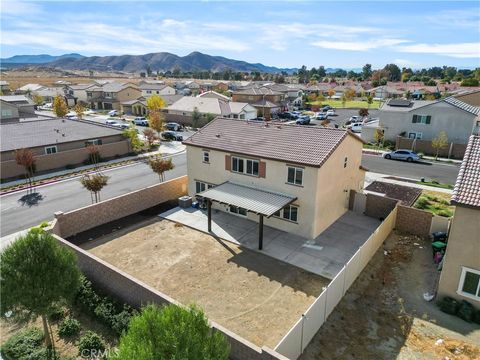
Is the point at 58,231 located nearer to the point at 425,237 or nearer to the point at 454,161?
the point at 425,237

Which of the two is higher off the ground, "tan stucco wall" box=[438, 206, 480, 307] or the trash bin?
"tan stucco wall" box=[438, 206, 480, 307]

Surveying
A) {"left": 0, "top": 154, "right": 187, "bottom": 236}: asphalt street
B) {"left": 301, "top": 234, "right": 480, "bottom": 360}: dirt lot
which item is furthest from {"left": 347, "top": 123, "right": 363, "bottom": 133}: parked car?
{"left": 301, "top": 234, "right": 480, "bottom": 360}: dirt lot

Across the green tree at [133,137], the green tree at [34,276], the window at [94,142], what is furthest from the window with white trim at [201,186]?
the window at [94,142]

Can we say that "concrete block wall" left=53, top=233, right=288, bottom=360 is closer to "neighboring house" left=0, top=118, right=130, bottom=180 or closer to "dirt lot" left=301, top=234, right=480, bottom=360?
"dirt lot" left=301, top=234, right=480, bottom=360

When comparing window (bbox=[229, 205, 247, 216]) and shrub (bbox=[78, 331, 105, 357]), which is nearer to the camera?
shrub (bbox=[78, 331, 105, 357])

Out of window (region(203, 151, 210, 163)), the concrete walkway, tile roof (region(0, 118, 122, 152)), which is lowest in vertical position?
the concrete walkway

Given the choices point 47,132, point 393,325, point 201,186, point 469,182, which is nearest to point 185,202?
point 201,186

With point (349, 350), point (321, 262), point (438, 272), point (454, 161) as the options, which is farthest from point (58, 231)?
point (454, 161)

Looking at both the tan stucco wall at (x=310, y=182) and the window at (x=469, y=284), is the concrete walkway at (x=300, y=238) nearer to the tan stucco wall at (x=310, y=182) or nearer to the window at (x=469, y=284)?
the tan stucco wall at (x=310, y=182)
